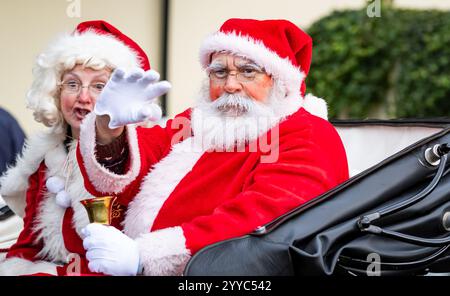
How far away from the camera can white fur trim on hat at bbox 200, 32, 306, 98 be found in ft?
7.81

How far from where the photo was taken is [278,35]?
2.47 m

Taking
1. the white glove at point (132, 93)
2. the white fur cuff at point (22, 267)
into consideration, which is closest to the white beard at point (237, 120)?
the white glove at point (132, 93)

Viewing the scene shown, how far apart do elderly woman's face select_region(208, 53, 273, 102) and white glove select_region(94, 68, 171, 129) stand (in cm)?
33

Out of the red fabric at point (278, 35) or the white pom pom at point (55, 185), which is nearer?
the red fabric at point (278, 35)

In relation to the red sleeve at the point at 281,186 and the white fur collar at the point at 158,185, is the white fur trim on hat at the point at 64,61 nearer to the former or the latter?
the white fur collar at the point at 158,185

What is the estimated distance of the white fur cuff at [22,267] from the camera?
98.4 inches

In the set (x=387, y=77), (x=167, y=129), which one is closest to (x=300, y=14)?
(x=387, y=77)

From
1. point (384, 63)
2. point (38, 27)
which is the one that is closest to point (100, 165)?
point (38, 27)

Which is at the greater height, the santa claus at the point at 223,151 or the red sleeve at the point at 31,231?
the santa claus at the point at 223,151

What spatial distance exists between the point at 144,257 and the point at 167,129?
2.57 ft

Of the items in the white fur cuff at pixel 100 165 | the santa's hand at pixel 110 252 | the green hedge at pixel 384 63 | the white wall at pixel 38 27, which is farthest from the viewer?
the green hedge at pixel 384 63

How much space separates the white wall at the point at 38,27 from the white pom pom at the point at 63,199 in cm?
160

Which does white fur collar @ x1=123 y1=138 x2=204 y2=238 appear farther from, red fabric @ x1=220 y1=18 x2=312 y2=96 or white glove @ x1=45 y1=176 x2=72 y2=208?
red fabric @ x1=220 y1=18 x2=312 y2=96

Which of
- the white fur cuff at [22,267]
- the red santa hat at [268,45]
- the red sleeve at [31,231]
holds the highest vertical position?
the red santa hat at [268,45]
